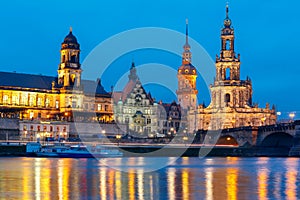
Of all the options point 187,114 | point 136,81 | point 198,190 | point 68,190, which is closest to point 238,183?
point 198,190

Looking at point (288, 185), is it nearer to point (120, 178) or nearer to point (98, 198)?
point (120, 178)

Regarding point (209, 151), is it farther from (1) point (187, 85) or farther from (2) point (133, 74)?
(1) point (187, 85)

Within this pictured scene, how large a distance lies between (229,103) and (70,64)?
3800 centimetres

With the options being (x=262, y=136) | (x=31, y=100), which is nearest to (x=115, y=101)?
(x=31, y=100)

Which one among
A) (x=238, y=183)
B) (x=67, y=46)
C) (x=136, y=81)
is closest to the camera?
(x=238, y=183)

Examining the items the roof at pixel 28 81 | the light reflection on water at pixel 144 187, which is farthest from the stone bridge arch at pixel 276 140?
the light reflection on water at pixel 144 187

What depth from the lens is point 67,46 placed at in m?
148

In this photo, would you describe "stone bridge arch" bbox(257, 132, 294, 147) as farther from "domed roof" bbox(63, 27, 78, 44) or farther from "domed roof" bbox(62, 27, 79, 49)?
"domed roof" bbox(63, 27, 78, 44)

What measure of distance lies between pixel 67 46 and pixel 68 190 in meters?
115

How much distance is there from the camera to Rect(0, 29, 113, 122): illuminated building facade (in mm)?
143125

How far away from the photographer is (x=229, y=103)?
152250 millimetres

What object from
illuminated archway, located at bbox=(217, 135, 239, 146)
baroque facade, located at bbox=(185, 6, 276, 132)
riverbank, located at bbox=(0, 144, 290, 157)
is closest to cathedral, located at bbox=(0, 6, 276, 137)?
baroque facade, located at bbox=(185, 6, 276, 132)

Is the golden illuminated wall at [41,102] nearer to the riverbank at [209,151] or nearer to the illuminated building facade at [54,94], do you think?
the illuminated building facade at [54,94]

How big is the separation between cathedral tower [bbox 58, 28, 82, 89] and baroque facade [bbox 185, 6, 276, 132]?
3211 centimetres
